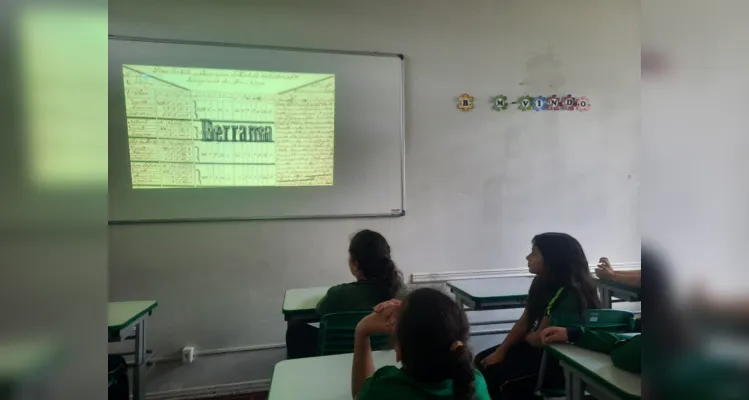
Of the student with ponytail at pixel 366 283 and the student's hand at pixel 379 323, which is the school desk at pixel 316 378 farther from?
the student with ponytail at pixel 366 283

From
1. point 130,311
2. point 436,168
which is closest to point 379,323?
point 130,311

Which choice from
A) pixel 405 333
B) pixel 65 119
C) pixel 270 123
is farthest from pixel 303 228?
pixel 65 119

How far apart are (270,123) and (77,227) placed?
8.36 feet

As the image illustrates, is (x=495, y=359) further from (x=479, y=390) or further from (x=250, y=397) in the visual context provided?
(x=250, y=397)

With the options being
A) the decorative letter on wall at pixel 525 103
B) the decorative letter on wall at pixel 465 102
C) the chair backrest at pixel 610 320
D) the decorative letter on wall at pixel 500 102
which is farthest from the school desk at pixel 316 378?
the decorative letter on wall at pixel 525 103

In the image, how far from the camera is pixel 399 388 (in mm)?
883

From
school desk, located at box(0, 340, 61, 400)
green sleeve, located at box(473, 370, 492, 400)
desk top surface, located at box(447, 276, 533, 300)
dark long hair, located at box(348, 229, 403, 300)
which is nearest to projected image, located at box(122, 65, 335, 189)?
dark long hair, located at box(348, 229, 403, 300)

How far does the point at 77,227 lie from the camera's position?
331mm

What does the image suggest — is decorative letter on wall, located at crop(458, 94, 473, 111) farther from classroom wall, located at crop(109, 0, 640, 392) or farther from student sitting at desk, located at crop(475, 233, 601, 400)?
student sitting at desk, located at crop(475, 233, 601, 400)

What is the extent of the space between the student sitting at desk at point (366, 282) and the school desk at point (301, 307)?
141 mm

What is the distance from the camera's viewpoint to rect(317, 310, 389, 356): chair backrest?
5.20 ft

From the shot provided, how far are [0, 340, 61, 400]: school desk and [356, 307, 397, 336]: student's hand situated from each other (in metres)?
0.90

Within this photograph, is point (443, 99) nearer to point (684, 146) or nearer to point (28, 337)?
point (684, 146)

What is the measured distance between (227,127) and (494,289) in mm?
1924
